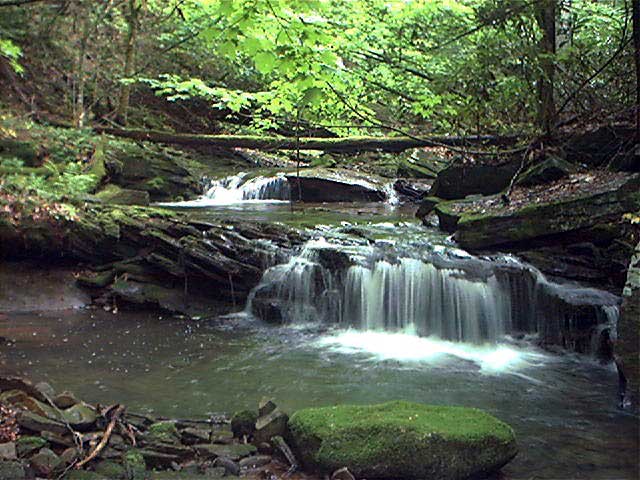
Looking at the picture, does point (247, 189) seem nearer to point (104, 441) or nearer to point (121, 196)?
point (121, 196)

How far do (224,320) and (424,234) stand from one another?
160 inches

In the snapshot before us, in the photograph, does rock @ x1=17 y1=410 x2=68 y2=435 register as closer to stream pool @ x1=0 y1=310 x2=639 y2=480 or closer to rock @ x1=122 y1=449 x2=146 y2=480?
rock @ x1=122 y1=449 x2=146 y2=480

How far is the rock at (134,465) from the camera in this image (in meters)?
4.12

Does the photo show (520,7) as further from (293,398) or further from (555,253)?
(293,398)

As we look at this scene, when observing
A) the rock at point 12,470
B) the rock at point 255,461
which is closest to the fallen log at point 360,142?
the rock at point 255,461

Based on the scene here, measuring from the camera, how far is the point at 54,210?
911 cm

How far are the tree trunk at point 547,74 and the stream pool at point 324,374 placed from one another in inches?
169

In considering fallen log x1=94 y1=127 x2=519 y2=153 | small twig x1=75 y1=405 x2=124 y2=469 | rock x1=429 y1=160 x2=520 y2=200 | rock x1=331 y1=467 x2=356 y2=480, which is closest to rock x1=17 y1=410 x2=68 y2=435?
small twig x1=75 y1=405 x2=124 y2=469

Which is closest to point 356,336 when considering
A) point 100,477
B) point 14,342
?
point 14,342

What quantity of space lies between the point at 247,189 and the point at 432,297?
8.56 metres

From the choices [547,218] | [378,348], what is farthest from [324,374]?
[547,218]

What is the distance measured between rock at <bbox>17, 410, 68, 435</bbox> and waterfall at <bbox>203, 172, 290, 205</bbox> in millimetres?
12027

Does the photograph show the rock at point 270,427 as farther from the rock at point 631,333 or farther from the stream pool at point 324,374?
the rock at point 631,333

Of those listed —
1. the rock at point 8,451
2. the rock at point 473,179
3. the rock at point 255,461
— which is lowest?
the rock at point 255,461
